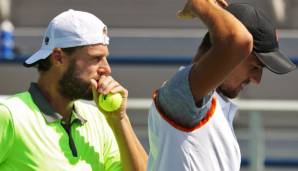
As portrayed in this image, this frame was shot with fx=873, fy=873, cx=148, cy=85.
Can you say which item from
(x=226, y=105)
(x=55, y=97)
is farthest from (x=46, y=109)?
(x=226, y=105)

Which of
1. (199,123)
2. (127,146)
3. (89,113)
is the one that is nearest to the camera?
(199,123)

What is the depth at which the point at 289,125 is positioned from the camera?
6.05 m

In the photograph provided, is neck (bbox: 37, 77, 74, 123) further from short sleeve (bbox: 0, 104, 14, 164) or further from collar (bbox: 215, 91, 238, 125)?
collar (bbox: 215, 91, 238, 125)

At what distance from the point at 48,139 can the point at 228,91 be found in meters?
0.78

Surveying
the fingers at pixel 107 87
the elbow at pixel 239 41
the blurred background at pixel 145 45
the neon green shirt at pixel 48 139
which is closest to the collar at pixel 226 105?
the elbow at pixel 239 41

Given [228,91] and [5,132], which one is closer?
[228,91]

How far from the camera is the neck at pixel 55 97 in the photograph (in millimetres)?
2854

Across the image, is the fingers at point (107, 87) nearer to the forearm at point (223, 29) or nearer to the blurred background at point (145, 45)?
the forearm at point (223, 29)

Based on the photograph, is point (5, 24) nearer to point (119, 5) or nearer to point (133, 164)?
point (119, 5)

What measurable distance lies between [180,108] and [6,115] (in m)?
0.87

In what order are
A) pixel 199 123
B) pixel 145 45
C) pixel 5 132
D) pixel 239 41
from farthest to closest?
pixel 145 45
pixel 5 132
pixel 199 123
pixel 239 41

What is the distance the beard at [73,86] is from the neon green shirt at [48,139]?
0.08 metres

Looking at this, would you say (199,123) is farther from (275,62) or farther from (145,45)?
(145,45)

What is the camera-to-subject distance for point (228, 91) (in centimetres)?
221
